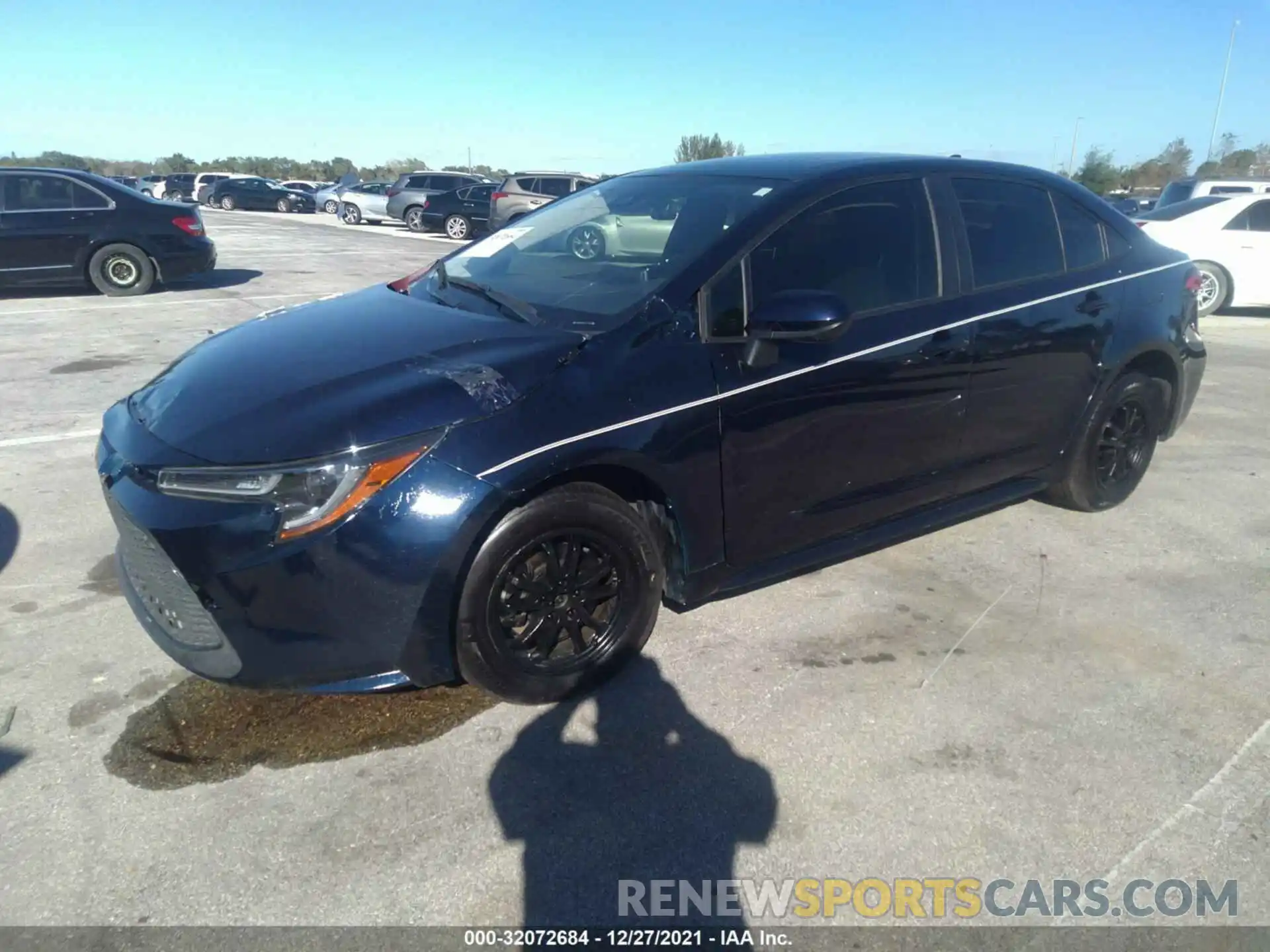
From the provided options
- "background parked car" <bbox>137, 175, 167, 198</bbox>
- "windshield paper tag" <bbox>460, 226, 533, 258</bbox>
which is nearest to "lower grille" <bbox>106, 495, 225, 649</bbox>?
"windshield paper tag" <bbox>460, 226, 533, 258</bbox>

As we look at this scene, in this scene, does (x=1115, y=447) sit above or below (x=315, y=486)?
below

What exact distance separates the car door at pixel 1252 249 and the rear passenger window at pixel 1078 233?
9.30 metres

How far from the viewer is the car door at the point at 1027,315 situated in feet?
12.7

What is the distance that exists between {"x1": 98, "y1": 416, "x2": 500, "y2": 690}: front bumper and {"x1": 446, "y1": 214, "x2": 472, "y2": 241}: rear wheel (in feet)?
74.4

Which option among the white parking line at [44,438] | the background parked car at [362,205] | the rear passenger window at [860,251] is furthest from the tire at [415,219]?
the rear passenger window at [860,251]

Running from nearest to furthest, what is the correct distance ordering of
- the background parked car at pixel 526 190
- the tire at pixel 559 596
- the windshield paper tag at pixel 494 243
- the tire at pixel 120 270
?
the tire at pixel 559 596
the windshield paper tag at pixel 494 243
the tire at pixel 120 270
the background parked car at pixel 526 190

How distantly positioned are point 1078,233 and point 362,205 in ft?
93.0

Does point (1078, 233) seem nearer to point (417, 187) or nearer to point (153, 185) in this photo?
point (417, 187)

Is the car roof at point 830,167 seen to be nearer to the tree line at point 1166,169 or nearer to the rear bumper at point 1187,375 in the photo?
the rear bumper at point 1187,375

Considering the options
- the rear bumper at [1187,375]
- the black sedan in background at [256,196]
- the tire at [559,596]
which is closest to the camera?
the tire at [559,596]

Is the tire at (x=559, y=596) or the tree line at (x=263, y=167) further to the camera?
the tree line at (x=263, y=167)

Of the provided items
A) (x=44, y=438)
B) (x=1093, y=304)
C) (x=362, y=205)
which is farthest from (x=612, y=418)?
(x=362, y=205)

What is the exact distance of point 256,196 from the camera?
36375mm

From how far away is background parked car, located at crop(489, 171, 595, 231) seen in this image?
21.7m
